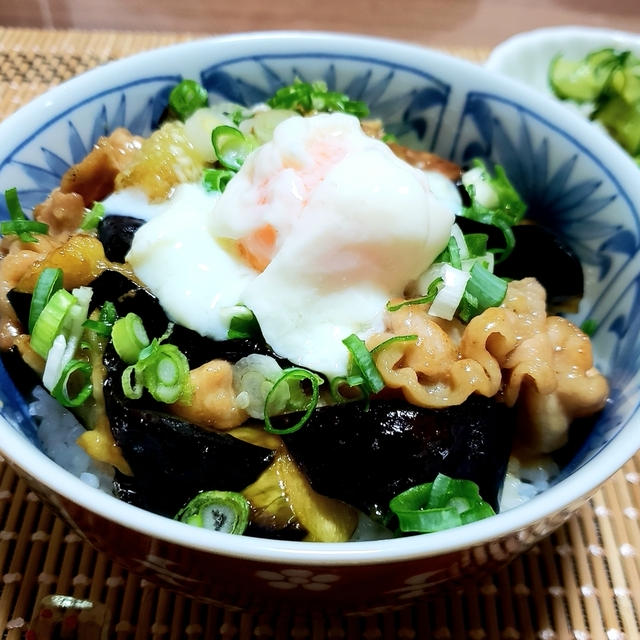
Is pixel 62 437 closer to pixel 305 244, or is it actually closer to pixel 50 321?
pixel 50 321

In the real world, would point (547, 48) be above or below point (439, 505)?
above

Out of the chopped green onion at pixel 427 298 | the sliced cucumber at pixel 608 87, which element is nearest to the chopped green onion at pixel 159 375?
the chopped green onion at pixel 427 298

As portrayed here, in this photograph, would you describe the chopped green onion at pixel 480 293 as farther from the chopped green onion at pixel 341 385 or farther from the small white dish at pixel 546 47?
the small white dish at pixel 546 47

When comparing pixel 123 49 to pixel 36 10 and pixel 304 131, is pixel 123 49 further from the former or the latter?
pixel 304 131

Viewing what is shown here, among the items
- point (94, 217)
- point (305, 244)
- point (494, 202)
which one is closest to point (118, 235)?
point (94, 217)

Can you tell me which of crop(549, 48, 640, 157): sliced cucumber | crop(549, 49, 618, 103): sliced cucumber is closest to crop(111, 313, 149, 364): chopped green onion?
crop(549, 48, 640, 157): sliced cucumber

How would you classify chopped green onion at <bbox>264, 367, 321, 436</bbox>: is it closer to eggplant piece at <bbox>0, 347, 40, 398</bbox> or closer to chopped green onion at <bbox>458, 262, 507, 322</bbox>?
chopped green onion at <bbox>458, 262, 507, 322</bbox>

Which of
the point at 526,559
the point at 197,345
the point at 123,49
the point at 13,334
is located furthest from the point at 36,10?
the point at 526,559
